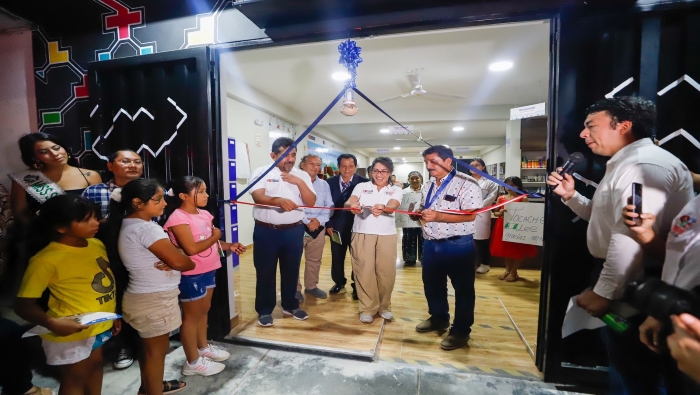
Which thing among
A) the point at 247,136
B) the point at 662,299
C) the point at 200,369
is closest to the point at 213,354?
the point at 200,369

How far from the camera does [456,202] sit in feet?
7.25

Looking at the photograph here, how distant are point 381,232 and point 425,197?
0.47 meters

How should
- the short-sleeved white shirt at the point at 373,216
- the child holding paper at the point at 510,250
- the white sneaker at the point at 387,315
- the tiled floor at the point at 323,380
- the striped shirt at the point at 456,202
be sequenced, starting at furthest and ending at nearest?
the child holding paper at the point at 510,250 < the white sneaker at the point at 387,315 < the short-sleeved white shirt at the point at 373,216 < the striped shirt at the point at 456,202 < the tiled floor at the point at 323,380

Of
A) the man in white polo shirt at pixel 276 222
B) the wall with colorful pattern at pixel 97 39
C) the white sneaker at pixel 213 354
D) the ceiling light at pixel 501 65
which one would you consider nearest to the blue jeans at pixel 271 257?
the man in white polo shirt at pixel 276 222

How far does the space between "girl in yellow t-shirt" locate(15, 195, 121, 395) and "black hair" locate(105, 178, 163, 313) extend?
0.10 meters

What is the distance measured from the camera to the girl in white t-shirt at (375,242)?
2574mm

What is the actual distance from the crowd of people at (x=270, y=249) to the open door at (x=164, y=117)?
29 centimetres

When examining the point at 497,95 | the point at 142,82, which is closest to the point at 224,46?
the point at 142,82

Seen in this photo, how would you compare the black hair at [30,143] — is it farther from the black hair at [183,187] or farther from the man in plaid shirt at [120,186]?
the black hair at [183,187]

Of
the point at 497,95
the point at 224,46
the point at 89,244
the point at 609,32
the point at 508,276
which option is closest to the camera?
the point at 89,244

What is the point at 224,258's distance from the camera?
2236mm

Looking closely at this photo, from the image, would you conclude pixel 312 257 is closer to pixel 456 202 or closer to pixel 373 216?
pixel 373 216

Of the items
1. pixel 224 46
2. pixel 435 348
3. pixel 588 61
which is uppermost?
pixel 224 46

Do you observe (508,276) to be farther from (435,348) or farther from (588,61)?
(588,61)
